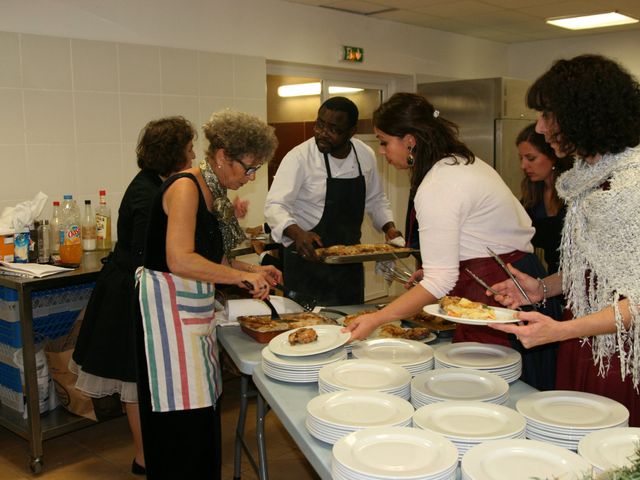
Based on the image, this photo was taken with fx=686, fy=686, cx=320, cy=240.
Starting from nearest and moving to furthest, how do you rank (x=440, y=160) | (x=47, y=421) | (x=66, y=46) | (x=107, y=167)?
(x=440, y=160), (x=47, y=421), (x=66, y=46), (x=107, y=167)

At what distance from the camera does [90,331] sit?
3.03m

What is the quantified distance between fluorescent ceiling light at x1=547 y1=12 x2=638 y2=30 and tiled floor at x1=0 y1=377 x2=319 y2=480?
378 centimetres

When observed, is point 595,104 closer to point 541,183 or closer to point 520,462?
point 520,462

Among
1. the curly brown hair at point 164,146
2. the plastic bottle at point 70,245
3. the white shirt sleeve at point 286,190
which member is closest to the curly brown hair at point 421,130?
the curly brown hair at point 164,146

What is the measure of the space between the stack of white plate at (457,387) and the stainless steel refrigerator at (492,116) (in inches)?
159

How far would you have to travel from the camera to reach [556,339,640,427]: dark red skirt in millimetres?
1765

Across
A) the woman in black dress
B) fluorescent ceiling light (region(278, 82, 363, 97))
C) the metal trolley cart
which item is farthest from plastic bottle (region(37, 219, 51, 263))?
fluorescent ceiling light (region(278, 82, 363, 97))

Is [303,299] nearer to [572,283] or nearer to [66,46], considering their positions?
[572,283]

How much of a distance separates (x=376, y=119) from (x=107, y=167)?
7.53ft

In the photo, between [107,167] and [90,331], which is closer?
[90,331]

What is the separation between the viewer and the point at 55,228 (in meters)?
3.60

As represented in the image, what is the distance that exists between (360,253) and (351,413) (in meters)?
1.72

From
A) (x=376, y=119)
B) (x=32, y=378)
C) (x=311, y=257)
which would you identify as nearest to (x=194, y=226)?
(x=376, y=119)

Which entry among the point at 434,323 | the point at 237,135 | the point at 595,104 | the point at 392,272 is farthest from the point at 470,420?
the point at 392,272
